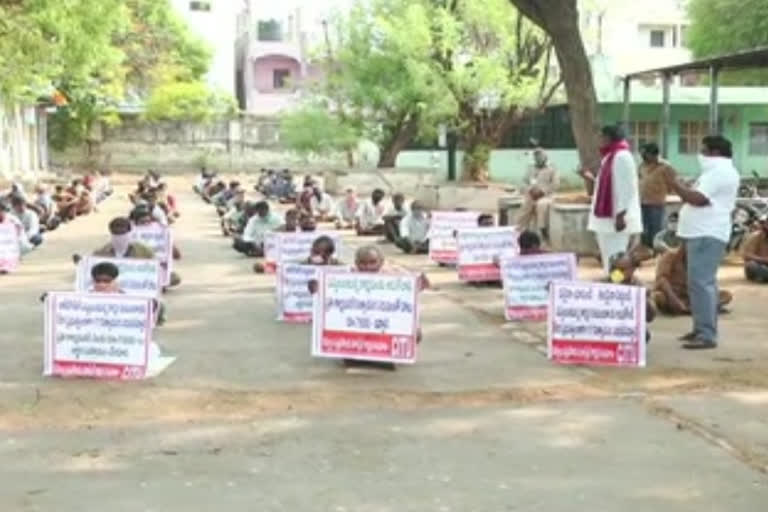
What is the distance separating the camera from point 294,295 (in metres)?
10.9

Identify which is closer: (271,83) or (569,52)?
(569,52)

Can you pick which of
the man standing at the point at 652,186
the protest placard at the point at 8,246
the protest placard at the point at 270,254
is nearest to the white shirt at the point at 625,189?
the man standing at the point at 652,186

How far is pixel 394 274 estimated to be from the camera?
8.62 meters

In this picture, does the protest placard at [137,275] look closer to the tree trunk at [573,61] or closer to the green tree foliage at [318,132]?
the tree trunk at [573,61]

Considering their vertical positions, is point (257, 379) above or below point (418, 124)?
below

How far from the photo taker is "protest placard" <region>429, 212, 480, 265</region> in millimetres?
15773

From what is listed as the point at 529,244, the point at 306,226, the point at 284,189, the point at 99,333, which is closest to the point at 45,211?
the point at 284,189

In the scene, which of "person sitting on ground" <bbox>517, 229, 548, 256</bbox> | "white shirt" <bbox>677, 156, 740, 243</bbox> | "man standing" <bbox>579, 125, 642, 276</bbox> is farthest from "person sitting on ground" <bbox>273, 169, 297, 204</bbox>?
"white shirt" <bbox>677, 156, 740, 243</bbox>

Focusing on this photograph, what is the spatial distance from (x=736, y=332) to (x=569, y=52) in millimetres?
7653

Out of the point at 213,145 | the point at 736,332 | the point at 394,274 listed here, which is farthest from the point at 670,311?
the point at 213,145

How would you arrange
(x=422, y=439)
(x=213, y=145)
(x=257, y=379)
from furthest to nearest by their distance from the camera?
1. (x=213, y=145)
2. (x=257, y=379)
3. (x=422, y=439)

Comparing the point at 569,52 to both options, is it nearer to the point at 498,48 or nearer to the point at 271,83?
the point at 498,48

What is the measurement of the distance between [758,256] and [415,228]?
223 inches

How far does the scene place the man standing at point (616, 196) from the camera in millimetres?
11227
